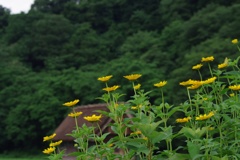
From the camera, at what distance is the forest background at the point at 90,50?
18062 mm

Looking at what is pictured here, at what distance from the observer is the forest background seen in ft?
59.3

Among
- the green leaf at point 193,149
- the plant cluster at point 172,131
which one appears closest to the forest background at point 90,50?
the plant cluster at point 172,131

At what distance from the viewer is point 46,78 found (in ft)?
78.5

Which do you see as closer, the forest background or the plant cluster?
the plant cluster

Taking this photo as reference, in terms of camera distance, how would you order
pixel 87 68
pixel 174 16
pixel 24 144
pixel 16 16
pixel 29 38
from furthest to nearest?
pixel 16 16 → pixel 29 38 → pixel 174 16 → pixel 87 68 → pixel 24 144

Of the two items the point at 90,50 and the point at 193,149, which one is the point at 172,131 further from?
the point at 90,50

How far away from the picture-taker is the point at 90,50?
27156mm

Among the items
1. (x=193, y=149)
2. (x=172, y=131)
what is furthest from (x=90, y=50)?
(x=193, y=149)

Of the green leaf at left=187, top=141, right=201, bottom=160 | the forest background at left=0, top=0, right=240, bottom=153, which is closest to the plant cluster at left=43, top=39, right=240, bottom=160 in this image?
the green leaf at left=187, top=141, right=201, bottom=160

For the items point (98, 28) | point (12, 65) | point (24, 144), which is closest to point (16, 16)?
point (98, 28)

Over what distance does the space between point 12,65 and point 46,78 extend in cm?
275

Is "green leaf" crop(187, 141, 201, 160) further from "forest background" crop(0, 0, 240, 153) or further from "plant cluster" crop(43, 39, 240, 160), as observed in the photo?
"forest background" crop(0, 0, 240, 153)

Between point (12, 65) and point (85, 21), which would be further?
point (85, 21)

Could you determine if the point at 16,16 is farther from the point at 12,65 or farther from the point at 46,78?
the point at 46,78
